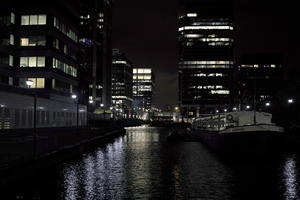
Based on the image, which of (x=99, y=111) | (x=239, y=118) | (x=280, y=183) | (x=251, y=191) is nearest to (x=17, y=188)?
(x=251, y=191)

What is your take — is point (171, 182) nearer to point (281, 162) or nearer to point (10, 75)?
point (281, 162)

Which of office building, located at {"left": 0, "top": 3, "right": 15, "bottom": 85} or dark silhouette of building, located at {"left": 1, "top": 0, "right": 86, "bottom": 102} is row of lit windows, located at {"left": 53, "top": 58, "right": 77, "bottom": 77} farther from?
office building, located at {"left": 0, "top": 3, "right": 15, "bottom": 85}

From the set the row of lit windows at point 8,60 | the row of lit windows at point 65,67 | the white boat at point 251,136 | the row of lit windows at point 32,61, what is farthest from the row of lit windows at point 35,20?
the white boat at point 251,136

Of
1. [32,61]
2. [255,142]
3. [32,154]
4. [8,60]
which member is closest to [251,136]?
[255,142]

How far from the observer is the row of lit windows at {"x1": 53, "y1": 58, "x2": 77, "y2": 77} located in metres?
83.1

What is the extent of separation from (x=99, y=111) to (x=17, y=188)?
12649 cm

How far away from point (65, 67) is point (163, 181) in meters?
66.2

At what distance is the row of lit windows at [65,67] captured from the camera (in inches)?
3270

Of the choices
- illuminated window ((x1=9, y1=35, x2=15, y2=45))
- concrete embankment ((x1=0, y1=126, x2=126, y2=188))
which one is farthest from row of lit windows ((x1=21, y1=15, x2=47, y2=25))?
concrete embankment ((x1=0, y1=126, x2=126, y2=188))

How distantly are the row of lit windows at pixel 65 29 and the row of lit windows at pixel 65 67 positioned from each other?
680 centimetres

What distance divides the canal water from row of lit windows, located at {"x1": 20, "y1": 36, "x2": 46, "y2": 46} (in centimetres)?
4743

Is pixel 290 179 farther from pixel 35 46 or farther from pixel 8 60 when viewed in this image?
pixel 35 46

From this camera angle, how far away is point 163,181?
88.7 feet

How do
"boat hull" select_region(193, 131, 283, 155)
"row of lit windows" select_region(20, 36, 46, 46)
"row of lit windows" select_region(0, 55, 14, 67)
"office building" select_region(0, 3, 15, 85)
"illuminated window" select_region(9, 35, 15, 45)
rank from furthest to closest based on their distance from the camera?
"row of lit windows" select_region(20, 36, 46, 46) < "illuminated window" select_region(9, 35, 15, 45) < "row of lit windows" select_region(0, 55, 14, 67) < "office building" select_region(0, 3, 15, 85) < "boat hull" select_region(193, 131, 283, 155)
